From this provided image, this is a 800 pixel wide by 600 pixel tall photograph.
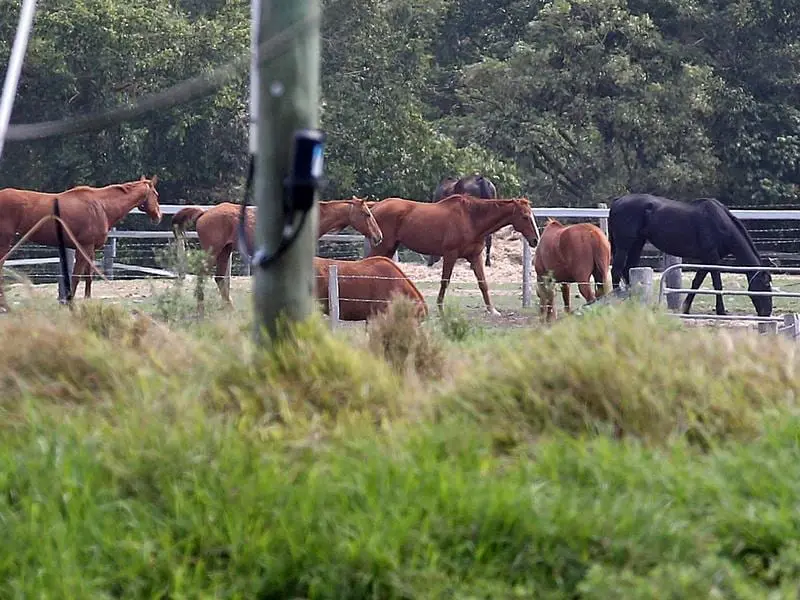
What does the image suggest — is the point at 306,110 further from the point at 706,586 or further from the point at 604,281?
the point at 604,281

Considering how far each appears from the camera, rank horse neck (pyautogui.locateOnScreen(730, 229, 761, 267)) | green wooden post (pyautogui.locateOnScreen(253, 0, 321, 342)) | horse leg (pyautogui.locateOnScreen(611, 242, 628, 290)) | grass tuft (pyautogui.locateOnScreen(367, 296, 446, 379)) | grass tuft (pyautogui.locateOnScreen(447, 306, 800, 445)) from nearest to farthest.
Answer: grass tuft (pyautogui.locateOnScreen(447, 306, 800, 445))
green wooden post (pyautogui.locateOnScreen(253, 0, 321, 342))
grass tuft (pyautogui.locateOnScreen(367, 296, 446, 379))
horse neck (pyautogui.locateOnScreen(730, 229, 761, 267))
horse leg (pyautogui.locateOnScreen(611, 242, 628, 290))

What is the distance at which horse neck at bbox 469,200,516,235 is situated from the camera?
19219 millimetres

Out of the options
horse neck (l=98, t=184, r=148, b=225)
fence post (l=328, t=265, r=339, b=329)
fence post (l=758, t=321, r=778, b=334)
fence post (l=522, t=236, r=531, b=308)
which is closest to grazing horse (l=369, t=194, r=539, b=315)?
fence post (l=522, t=236, r=531, b=308)

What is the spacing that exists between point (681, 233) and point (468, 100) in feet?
59.9

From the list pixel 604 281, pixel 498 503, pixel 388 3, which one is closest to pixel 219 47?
pixel 388 3

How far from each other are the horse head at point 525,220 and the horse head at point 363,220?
206 centimetres

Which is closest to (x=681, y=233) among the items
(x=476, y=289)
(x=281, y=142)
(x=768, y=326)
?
(x=476, y=289)

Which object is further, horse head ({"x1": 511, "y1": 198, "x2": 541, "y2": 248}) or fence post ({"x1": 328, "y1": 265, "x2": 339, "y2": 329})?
horse head ({"x1": 511, "y1": 198, "x2": 541, "y2": 248})

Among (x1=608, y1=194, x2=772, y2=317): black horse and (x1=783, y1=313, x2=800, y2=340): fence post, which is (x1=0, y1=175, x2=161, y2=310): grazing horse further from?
(x1=783, y1=313, x2=800, y2=340): fence post

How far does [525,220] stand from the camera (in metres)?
19.4

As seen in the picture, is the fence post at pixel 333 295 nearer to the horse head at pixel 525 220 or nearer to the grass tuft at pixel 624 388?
the horse head at pixel 525 220

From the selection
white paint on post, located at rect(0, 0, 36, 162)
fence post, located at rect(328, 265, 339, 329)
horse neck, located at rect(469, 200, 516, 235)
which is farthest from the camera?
horse neck, located at rect(469, 200, 516, 235)

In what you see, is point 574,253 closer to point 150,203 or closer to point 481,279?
point 481,279

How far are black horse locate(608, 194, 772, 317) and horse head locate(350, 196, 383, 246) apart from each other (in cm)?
357
